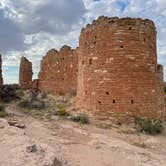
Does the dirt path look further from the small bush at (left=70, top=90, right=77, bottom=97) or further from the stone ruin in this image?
the small bush at (left=70, top=90, right=77, bottom=97)

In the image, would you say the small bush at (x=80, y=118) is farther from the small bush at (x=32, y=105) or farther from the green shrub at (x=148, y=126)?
the small bush at (x=32, y=105)

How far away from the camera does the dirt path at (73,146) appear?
5422 millimetres

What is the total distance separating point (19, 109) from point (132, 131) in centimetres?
584

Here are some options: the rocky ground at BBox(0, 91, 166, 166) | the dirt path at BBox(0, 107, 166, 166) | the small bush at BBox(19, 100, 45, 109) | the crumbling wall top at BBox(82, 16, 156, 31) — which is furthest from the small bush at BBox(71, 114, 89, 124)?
the crumbling wall top at BBox(82, 16, 156, 31)

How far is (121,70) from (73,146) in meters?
5.09

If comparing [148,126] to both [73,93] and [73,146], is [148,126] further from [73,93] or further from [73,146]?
[73,93]

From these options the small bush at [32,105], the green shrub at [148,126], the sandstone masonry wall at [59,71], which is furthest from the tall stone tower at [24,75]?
the green shrub at [148,126]

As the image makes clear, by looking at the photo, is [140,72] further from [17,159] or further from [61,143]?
[17,159]

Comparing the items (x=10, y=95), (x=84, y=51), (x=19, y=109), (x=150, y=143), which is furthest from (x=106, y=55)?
(x=10, y=95)

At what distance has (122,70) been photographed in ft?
38.0

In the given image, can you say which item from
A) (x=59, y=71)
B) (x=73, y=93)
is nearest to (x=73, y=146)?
(x=73, y=93)

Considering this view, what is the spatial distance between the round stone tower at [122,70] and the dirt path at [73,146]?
144 cm

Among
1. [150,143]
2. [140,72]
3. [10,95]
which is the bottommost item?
[150,143]

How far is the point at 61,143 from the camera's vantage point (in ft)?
24.5
